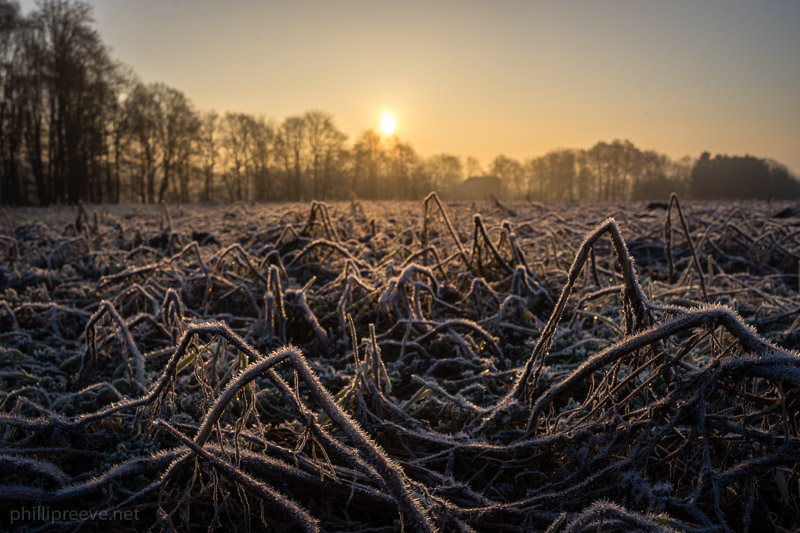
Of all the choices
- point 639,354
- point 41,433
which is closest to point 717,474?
point 639,354

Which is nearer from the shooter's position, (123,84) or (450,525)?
(450,525)

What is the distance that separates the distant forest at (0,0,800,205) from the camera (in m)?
25.1

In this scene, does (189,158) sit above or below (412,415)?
above

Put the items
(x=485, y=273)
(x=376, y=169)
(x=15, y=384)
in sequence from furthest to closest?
(x=376, y=169)
(x=485, y=273)
(x=15, y=384)

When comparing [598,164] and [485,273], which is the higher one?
[598,164]

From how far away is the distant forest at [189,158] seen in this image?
82.3 ft

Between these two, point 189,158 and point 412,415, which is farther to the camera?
point 189,158

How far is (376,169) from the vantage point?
56.8m

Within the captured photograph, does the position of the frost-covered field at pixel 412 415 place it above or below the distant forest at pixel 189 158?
below

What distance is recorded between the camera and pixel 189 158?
44.6 metres

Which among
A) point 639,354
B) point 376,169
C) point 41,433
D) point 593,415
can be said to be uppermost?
point 376,169

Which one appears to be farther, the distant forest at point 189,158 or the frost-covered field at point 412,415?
the distant forest at point 189,158

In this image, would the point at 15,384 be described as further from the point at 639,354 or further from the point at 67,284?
the point at 639,354

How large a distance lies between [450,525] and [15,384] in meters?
1.95
